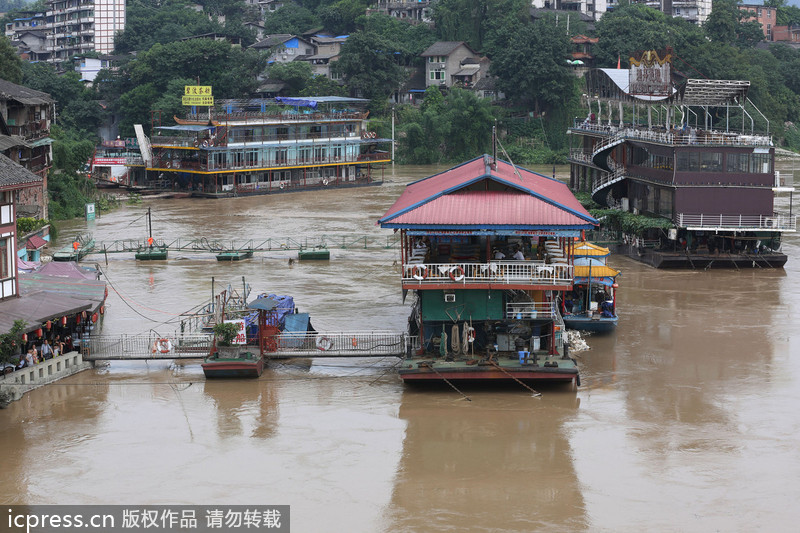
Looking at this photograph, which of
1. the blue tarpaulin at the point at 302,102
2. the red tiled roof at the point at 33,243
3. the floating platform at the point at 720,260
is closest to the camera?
the red tiled roof at the point at 33,243

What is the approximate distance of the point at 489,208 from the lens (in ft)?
100

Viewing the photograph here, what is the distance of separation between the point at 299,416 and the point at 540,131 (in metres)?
86.8

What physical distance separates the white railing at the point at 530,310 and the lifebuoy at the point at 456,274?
1.57 meters

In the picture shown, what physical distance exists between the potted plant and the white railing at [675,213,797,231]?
26218 millimetres

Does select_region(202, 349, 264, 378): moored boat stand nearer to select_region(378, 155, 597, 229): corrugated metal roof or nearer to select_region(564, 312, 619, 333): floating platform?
select_region(378, 155, 597, 229): corrugated metal roof

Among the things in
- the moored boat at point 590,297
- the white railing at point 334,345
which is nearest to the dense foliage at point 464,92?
the moored boat at point 590,297

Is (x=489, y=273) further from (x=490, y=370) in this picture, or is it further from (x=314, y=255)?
(x=314, y=255)

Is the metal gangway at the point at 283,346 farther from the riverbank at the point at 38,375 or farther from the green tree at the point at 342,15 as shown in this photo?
the green tree at the point at 342,15

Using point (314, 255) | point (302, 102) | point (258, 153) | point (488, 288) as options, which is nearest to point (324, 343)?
point (488, 288)

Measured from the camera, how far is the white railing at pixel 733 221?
4953cm

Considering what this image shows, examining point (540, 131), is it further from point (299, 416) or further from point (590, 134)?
point (299, 416)

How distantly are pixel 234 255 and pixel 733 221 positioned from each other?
74.6ft

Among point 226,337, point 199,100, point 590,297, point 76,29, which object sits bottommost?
point 226,337

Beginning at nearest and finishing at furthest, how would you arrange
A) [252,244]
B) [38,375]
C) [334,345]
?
[38,375], [334,345], [252,244]
